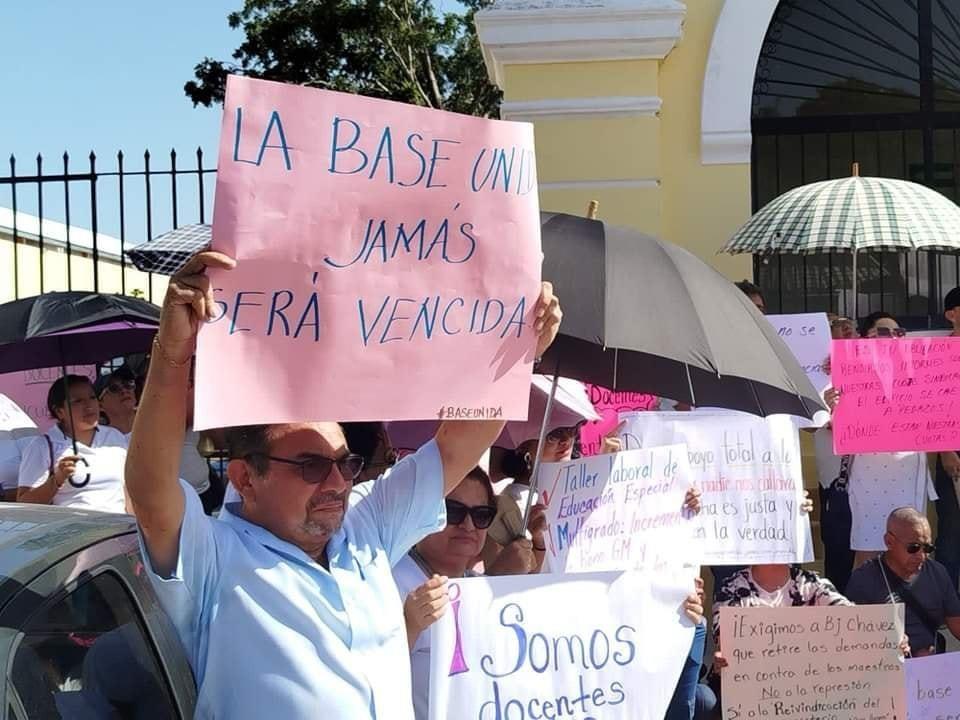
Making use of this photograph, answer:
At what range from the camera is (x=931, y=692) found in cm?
479

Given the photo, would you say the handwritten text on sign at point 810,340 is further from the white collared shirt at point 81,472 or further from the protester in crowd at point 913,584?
the white collared shirt at point 81,472

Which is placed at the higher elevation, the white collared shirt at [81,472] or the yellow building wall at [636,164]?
the yellow building wall at [636,164]

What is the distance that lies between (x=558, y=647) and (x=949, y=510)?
4.60 metres

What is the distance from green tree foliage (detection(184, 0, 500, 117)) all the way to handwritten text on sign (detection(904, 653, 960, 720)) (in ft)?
58.3

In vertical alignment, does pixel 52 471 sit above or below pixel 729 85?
below

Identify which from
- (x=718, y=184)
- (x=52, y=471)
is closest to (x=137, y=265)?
(x=52, y=471)

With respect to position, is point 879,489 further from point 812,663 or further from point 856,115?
point 856,115

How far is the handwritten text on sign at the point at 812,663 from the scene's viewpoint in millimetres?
4559

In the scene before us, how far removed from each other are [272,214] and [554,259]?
1287mm

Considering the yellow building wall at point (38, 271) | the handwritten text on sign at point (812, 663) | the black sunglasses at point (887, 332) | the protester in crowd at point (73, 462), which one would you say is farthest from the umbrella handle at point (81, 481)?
the yellow building wall at point (38, 271)

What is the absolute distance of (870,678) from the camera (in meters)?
4.61

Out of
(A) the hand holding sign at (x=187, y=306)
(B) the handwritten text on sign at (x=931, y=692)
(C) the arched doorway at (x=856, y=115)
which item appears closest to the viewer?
(A) the hand holding sign at (x=187, y=306)

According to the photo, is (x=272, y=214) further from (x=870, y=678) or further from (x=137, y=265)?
(x=137, y=265)

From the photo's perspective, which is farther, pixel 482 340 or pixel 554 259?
pixel 554 259
